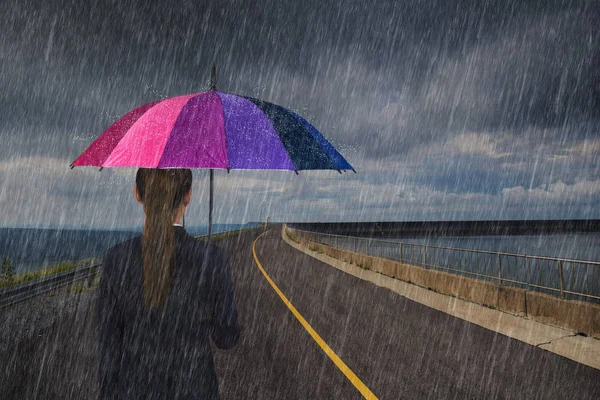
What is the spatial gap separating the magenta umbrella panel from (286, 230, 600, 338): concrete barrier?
19.0 feet

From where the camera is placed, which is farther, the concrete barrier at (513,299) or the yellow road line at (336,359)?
the concrete barrier at (513,299)

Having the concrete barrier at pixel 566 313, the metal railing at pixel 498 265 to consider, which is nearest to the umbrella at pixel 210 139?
the concrete barrier at pixel 566 313

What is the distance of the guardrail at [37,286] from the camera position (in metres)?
8.87

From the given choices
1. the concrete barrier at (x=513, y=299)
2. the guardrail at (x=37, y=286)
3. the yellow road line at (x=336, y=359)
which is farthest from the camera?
the guardrail at (x=37, y=286)

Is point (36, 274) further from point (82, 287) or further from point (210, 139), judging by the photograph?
point (210, 139)

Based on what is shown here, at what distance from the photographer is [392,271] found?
15.0 m

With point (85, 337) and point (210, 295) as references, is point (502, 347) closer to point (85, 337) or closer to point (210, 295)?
point (210, 295)

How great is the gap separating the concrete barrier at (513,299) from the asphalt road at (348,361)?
1046mm

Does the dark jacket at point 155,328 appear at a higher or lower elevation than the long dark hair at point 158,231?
lower

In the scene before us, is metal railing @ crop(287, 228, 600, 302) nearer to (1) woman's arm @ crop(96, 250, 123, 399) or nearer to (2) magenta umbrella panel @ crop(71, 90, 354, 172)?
(2) magenta umbrella panel @ crop(71, 90, 354, 172)

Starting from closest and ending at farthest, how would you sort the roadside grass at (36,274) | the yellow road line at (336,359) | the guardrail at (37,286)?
the yellow road line at (336,359)
the guardrail at (37,286)
the roadside grass at (36,274)

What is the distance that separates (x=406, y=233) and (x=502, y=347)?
91087mm

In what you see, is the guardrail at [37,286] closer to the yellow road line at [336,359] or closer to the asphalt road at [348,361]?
the asphalt road at [348,361]

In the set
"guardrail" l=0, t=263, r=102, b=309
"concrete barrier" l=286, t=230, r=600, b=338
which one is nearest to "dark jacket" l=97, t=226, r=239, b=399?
"guardrail" l=0, t=263, r=102, b=309
